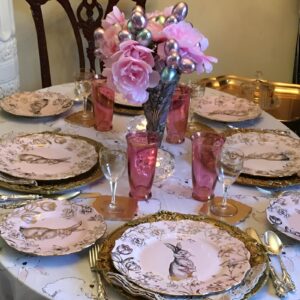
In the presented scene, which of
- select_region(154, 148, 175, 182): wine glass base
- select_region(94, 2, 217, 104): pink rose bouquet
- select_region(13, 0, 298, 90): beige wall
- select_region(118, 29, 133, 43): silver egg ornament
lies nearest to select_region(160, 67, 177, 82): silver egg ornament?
select_region(94, 2, 217, 104): pink rose bouquet

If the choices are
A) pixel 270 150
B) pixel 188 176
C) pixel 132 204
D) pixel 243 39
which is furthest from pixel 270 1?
pixel 132 204

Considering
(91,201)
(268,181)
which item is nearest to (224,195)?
(268,181)

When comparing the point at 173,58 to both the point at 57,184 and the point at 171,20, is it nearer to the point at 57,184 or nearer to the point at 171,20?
the point at 171,20

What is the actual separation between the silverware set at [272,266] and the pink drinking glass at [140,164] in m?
0.23

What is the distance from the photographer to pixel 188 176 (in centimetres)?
134

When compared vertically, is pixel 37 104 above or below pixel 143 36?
below

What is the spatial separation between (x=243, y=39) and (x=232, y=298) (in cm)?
210

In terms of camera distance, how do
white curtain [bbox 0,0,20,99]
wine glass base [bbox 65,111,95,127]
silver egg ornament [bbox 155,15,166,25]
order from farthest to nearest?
white curtain [bbox 0,0,20,99]
wine glass base [bbox 65,111,95,127]
silver egg ornament [bbox 155,15,166,25]

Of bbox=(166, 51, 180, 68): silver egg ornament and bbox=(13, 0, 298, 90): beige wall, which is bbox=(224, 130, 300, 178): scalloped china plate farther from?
bbox=(13, 0, 298, 90): beige wall

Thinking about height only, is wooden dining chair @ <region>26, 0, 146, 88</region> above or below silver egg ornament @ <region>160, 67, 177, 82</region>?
Answer: below

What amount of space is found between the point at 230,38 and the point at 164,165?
159 cm

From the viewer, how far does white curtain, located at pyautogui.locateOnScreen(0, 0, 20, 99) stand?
2062 mm

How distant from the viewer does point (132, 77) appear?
1.19 m

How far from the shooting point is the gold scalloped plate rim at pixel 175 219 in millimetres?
953
